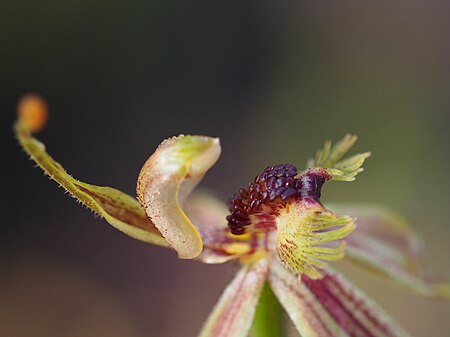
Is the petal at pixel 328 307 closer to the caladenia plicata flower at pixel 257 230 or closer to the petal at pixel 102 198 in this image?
the caladenia plicata flower at pixel 257 230

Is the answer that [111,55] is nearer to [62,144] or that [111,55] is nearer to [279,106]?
[62,144]

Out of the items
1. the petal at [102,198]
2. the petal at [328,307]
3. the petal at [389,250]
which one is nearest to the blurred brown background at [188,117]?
the petal at [389,250]

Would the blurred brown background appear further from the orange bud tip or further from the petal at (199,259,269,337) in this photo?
the orange bud tip

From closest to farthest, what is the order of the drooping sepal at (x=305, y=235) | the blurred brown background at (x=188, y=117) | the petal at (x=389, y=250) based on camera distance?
the drooping sepal at (x=305, y=235) → the petal at (x=389, y=250) → the blurred brown background at (x=188, y=117)

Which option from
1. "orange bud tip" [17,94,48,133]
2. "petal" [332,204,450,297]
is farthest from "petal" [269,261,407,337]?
"orange bud tip" [17,94,48,133]

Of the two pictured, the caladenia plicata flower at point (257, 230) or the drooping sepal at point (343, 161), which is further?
the drooping sepal at point (343, 161)

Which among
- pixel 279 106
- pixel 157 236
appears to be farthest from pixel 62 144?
pixel 157 236

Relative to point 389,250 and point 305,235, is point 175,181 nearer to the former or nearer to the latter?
point 305,235
